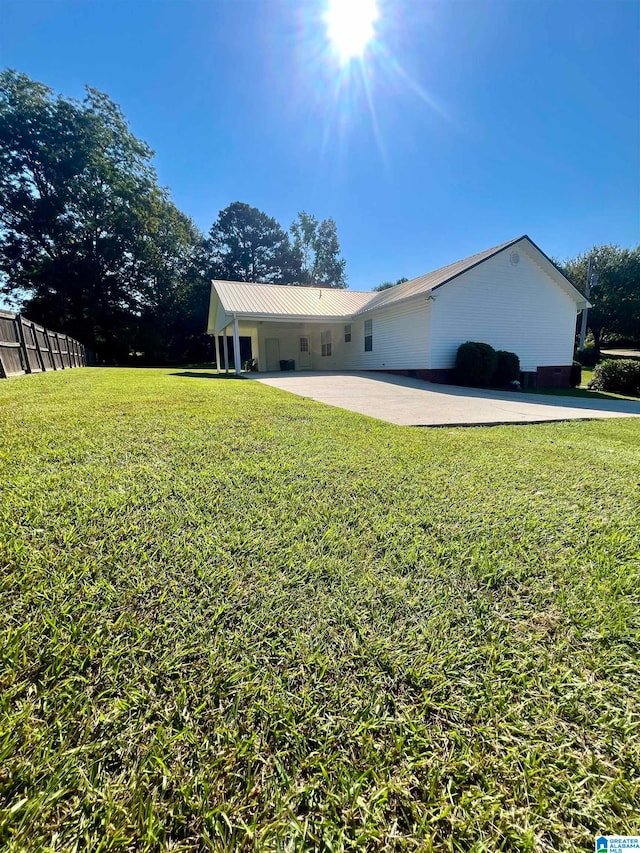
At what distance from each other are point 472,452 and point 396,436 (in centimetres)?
85

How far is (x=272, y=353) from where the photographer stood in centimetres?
1981

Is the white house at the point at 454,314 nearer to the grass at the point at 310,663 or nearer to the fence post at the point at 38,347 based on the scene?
the fence post at the point at 38,347

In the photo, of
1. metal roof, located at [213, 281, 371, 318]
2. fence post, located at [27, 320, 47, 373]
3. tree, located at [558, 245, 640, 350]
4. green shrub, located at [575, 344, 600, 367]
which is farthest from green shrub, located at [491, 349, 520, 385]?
tree, located at [558, 245, 640, 350]

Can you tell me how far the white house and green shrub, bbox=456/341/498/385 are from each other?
547 millimetres

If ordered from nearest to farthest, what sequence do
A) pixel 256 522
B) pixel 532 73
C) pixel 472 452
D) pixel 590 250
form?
pixel 256 522 < pixel 472 452 < pixel 532 73 < pixel 590 250

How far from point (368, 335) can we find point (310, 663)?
50.8 ft

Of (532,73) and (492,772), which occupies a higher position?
(532,73)

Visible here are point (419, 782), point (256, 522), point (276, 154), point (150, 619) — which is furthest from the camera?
point (276, 154)

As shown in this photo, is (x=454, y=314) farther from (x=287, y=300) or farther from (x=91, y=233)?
(x=91, y=233)

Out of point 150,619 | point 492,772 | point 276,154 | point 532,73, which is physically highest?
point 276,154

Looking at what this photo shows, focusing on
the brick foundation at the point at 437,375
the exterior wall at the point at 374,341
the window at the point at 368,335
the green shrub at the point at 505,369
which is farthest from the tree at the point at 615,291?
the brick foundation at the point at 437,375

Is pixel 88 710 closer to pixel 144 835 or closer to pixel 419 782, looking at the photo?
pixel 144 835

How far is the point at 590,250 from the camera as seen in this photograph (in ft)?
105

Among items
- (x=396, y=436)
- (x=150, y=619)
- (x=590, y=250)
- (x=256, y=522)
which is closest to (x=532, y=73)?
(x=396, y=436)
